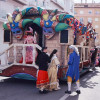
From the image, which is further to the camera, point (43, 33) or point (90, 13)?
point (90, 13)

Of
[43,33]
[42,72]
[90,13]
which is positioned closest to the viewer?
[42,72]

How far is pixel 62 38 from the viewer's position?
8.49 metres

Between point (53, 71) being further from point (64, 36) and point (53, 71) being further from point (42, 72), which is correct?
point (64, 36)

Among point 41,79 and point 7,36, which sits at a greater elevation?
point 7,36

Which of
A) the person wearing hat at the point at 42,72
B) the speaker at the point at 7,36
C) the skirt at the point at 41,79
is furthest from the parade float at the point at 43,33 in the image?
the skirt at the point at 41,79

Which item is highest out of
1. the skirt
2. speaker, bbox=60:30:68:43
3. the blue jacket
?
speaker, bbox=60:30:68:43

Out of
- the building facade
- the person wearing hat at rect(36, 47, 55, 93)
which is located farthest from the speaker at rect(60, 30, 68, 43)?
the building facade

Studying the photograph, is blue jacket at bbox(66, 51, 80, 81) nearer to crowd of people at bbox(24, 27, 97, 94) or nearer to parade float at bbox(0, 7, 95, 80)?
crowd of people at bbox(24, 27, 97, 94)

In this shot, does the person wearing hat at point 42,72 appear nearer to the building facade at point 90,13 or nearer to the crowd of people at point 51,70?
the crowd of people at point 51,70

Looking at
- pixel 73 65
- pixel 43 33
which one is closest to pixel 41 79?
pixel 73 65

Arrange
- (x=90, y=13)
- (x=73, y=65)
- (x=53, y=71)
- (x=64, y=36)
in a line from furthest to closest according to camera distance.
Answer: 1. (x=90, y=13)
2. (x=64, y=36)
3. (x=53, y=71)
4. (x=73, y=65)

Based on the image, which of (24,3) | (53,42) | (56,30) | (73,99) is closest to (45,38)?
(53,42)

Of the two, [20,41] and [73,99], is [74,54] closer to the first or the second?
[73,99]

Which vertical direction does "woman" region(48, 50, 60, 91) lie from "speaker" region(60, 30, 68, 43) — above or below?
below
